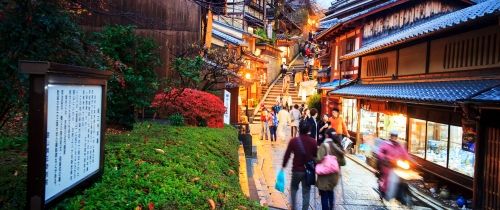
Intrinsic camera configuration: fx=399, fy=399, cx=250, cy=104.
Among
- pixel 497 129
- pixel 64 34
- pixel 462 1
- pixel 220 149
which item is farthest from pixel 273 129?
pixel 64 34

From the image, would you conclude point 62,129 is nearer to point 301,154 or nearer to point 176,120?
point 301,154

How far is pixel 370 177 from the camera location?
1449 centimetres

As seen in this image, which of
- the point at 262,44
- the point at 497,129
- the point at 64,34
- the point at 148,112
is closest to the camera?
the point at 64,34

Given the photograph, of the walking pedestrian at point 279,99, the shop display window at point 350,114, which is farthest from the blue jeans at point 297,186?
the walking pedestrian at point 279,99

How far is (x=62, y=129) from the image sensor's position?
13.2 feet

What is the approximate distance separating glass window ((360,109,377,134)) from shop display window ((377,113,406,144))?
0.64m

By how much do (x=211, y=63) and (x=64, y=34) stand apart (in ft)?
44.3

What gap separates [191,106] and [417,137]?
28.4ft

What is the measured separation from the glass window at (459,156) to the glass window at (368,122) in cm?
765

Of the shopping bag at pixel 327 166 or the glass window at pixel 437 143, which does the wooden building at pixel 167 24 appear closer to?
the glass window at pixel 437 143

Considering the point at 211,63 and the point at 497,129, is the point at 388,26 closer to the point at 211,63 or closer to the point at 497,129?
the point at 211,63

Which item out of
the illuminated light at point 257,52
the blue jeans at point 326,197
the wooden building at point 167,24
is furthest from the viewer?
the illuminated light at point 257,52

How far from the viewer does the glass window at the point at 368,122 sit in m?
20.3

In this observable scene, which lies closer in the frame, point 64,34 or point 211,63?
point 64,34
